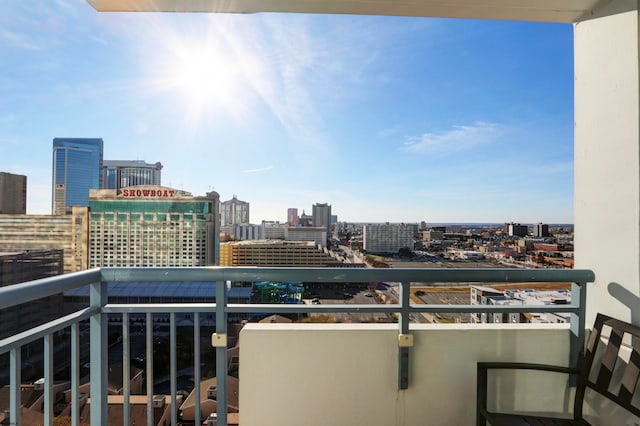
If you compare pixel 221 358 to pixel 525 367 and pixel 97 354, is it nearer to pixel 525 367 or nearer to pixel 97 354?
pixel 97 354

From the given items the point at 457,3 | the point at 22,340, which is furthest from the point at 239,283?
the point at 457,3

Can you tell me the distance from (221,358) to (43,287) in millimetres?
826

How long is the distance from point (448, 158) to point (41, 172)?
330 inches

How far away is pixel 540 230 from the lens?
2332 mm

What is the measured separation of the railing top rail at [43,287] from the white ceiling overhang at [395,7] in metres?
1.60

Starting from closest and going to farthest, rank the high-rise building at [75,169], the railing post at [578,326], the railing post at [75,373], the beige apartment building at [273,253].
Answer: the railing post at [75,373] → the railing post at [578,326] → the beige apartment building at [273,253] → the high-rise building at [75,169]

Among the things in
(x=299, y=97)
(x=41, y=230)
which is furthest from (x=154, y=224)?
(x=299, y=97)

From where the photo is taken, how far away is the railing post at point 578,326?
1527 mm

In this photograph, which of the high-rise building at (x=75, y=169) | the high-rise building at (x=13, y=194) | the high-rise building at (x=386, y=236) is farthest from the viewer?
the high-rise building at (x=75, y=169)

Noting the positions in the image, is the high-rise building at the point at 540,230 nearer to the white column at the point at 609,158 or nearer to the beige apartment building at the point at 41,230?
the white column at the point at 609,158

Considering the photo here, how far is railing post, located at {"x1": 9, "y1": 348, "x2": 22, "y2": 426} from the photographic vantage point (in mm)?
980

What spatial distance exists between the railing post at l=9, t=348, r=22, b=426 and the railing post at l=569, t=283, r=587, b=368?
8.52 feet

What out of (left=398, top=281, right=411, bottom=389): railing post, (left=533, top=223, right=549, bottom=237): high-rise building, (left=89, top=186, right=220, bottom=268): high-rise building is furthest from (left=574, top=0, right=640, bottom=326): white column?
(left=89, top=186, right=220, bottom=268): high-rise building

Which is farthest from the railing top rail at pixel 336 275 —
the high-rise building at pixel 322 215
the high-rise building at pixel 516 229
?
the high-rise building at pixel 322 215
